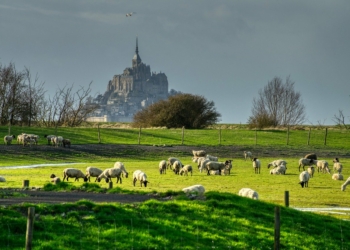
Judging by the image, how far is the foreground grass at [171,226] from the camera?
1681 centimetres

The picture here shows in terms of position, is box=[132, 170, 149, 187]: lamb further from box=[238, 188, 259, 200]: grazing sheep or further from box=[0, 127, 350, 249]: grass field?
box=[238, 188, 259, 200]: grazing sheep

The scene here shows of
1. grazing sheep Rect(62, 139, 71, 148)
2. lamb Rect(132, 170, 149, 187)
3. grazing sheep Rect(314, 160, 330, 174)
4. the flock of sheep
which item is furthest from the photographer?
grazing sheep Rect(62, 139, 71, 148)

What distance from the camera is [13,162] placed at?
55.3 m

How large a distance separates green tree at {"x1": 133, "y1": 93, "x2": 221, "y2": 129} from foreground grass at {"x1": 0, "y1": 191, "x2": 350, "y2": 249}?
285ft

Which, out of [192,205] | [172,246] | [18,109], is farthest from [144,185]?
[18,109]

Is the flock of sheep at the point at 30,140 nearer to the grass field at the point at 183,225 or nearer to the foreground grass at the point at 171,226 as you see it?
the grass field at the point at 183,225

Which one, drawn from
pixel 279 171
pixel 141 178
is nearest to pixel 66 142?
pixel 279 171

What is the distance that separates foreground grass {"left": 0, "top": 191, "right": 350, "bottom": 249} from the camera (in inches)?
662

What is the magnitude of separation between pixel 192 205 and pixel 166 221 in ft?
6.88

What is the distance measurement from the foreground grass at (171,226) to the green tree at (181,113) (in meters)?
87.0

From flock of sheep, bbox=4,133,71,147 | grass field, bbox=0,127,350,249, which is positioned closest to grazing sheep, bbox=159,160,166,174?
grass field, bbox=0,127,350,249

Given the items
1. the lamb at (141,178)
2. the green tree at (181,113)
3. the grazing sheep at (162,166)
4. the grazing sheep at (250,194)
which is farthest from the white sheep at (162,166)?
the green tree at (181,113)

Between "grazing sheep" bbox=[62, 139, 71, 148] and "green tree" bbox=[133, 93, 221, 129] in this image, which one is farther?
"green tree" bbox=[133, 93, 221, 129]

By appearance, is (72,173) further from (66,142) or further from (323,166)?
(66,142)
